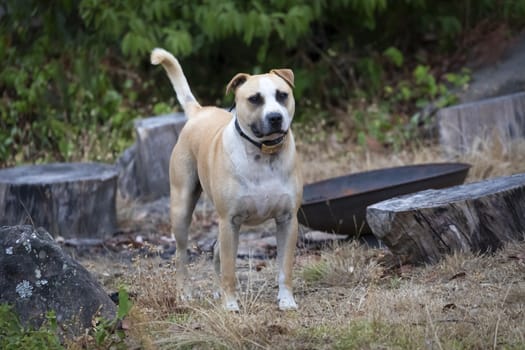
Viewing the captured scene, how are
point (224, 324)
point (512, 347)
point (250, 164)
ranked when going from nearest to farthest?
point (512, 347)
point (224, 324)
point (250, 164)

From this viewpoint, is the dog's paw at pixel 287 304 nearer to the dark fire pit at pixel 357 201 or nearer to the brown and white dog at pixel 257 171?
the brown and white dog at pixel 257 171

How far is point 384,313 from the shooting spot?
15.0 feet

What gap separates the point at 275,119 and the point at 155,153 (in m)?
4.25

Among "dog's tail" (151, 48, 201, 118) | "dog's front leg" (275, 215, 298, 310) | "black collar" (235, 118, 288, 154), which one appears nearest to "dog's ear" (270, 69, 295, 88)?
"black collar" (235, 118, 288, 154)

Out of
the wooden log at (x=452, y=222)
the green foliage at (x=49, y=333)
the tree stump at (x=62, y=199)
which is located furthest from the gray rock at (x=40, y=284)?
the tree stump at (x=62, y=199)

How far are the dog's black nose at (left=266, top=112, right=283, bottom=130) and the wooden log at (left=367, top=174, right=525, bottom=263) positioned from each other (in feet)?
3.36

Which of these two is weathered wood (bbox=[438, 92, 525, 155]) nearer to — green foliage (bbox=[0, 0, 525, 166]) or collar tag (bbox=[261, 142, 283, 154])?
green foliage (bbox=[0, 0, 525, 166])

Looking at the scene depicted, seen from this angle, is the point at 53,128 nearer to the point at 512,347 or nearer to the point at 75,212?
the point at 75,212

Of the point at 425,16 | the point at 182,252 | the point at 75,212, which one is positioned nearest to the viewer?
the point at 182,252

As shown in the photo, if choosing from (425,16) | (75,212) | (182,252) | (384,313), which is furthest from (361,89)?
(384,313)

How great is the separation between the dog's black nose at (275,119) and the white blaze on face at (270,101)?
0.02 m

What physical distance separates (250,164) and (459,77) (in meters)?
6.22

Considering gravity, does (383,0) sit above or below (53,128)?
above

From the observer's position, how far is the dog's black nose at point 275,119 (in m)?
4.94
